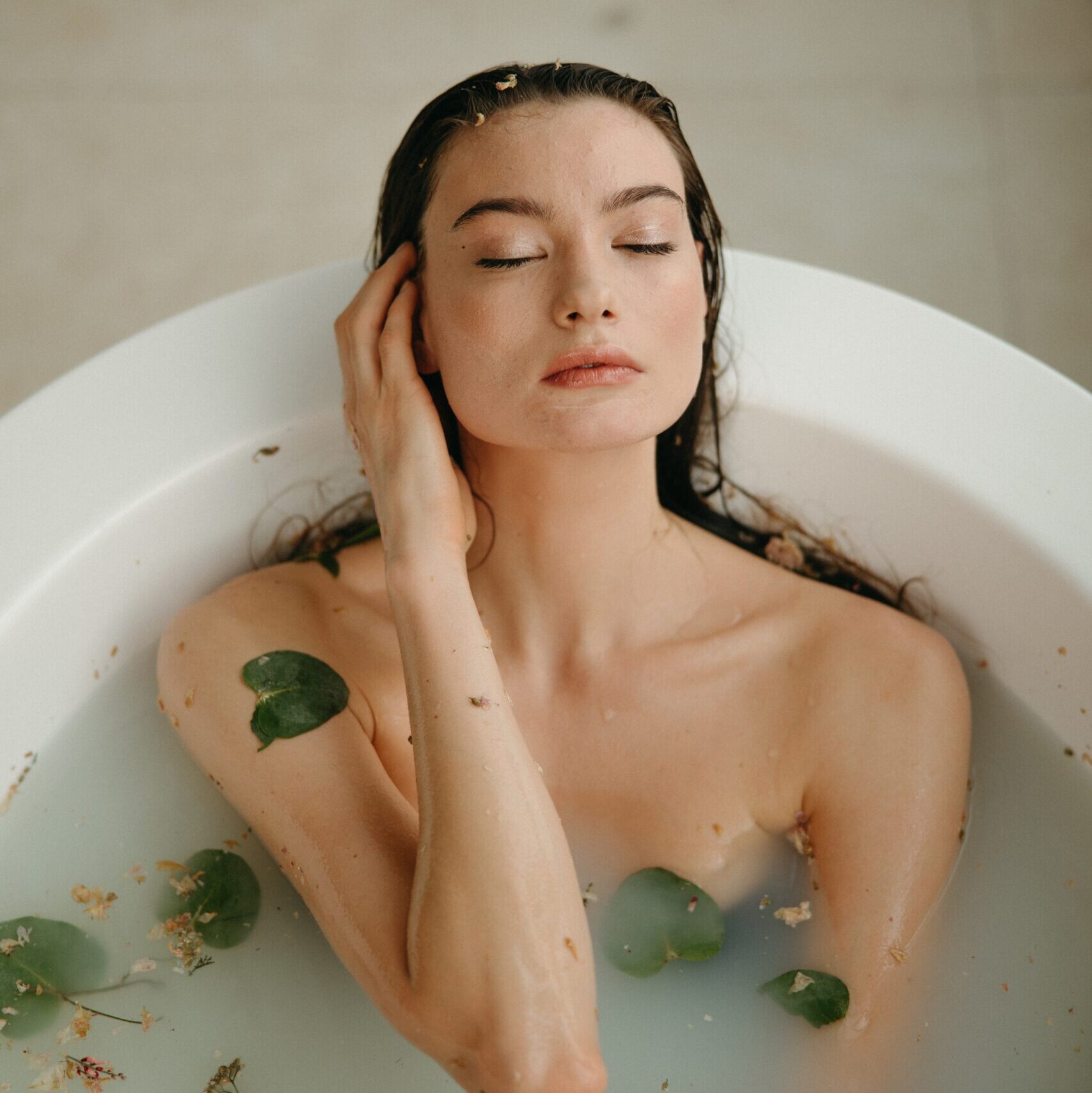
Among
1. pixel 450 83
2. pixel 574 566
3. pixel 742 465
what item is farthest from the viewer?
pixel 450 83

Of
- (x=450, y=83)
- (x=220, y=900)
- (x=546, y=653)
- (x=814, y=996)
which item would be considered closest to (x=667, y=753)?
(x=546, y=653)

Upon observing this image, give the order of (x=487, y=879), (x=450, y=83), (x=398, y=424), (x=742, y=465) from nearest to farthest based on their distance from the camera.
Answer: (x=487, y=879) < (x=398, y=424) < (x=742, y=465) < (x=450, y=83)

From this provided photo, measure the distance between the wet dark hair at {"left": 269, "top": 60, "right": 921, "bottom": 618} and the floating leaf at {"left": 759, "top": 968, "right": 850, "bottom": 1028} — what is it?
49 centimetres

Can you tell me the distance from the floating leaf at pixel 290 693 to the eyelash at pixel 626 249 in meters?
0.47

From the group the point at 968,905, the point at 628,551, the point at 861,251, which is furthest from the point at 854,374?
the point at 861,251

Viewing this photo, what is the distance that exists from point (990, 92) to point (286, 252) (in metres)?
1.51

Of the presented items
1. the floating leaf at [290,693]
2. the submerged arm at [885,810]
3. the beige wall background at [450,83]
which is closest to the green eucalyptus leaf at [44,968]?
the floating leaf at [290,693]

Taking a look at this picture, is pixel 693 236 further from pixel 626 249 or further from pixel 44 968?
pixel 44 968

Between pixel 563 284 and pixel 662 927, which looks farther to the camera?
pixel 662 927

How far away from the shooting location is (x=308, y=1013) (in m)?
1.37

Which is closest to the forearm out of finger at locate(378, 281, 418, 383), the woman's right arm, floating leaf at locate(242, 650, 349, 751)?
the woman's right arm

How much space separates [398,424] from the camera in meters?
1.32

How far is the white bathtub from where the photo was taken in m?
1.42

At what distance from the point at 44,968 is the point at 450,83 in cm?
197
